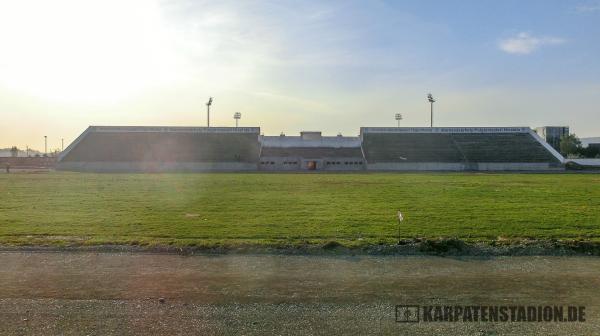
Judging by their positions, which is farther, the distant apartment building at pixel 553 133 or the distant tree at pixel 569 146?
the distant apartment building at pixel 553 133

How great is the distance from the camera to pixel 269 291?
321 inches

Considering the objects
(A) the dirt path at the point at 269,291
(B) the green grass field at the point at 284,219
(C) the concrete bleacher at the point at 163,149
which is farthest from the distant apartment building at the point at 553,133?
(A) the dirt path at the point at 269,291

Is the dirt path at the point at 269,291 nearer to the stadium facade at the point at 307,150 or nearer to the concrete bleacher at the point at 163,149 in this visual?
the stadium facade at the point at 307,150

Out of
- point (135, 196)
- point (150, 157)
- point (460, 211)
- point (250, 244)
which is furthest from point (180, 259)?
point (150, 157)

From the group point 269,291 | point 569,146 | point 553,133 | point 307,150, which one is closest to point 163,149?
point 307,150

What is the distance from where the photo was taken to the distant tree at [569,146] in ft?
366

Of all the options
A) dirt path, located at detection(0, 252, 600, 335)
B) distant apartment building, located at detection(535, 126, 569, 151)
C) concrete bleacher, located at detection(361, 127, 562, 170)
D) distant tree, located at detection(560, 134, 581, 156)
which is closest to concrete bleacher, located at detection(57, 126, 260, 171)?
concrete bleacher, located at detection(361, 127, 562, 170)

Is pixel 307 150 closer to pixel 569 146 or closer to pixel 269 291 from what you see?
pixel 569 146

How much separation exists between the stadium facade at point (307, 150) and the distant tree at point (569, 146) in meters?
24.3

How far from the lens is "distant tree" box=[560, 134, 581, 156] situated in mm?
111438

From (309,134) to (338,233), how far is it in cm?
8653

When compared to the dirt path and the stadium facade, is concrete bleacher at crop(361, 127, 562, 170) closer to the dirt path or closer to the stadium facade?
the stadium facade

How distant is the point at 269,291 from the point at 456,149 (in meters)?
84.7

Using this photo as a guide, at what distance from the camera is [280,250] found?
1145 centimetres
